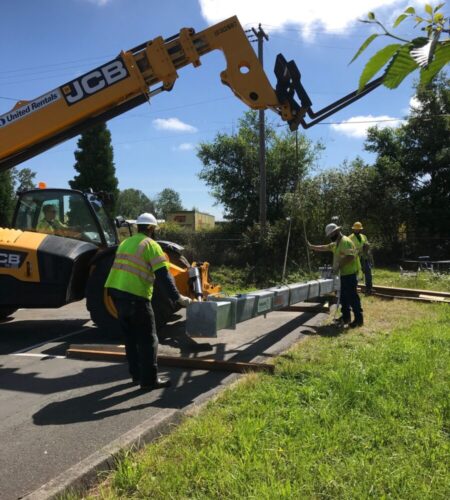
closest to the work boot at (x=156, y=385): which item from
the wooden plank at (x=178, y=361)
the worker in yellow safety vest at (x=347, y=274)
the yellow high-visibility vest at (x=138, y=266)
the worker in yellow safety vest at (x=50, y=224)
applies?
the wooden plank at (x=178, y=361)

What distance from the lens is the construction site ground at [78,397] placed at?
3.59 meters

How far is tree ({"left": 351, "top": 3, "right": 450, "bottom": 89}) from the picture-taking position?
1.04 m

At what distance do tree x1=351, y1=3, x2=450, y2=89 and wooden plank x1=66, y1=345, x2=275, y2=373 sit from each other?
16.1ft

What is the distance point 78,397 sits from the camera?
514 cm

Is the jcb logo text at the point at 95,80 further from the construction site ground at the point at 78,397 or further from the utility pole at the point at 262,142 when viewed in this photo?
the utility pole at the point at 262,142

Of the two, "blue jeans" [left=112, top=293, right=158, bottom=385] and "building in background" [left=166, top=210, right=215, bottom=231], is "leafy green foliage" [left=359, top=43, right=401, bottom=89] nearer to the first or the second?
"blue jeans" [left=112, top=293, right=158, bottom=385]

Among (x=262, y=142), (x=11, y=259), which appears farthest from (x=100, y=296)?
(x=262, y=142)

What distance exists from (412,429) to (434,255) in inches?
872

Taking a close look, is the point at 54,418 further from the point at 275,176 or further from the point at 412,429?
the point at 275,176

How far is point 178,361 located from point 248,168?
22.3 meters

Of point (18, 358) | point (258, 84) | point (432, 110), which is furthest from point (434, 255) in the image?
point (18, 358)

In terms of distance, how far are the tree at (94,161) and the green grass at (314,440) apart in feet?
94.6

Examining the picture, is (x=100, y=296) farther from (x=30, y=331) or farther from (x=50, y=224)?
(x=30, y=331)

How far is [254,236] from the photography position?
21156 mm
